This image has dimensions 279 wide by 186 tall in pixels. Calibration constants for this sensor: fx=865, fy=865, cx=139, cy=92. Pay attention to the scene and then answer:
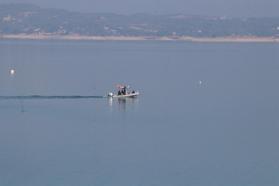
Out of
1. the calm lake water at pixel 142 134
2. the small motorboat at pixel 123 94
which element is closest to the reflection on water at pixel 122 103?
the calm lake water at pixel 142 134

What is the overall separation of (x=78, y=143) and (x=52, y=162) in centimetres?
384

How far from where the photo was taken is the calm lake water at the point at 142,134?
26172 millimetres

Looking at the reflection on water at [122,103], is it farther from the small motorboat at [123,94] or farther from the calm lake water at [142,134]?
the small motorboat at [123,94]

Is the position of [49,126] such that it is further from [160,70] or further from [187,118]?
[160,70]

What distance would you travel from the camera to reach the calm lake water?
26172 millimetres

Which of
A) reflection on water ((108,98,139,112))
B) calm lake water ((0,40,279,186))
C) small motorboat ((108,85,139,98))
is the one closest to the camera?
calm lake water ((0,40,279,186))

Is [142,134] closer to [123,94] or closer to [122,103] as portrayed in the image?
[122,103]

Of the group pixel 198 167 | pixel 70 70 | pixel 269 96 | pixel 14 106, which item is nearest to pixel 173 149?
pixel 198 167

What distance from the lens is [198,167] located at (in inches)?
1077

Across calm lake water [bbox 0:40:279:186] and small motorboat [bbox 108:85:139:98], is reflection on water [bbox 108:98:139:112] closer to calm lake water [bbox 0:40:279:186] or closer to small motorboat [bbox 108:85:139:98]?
calm lake water [bbox 0:40:279:186]

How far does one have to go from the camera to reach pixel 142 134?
33.8 meters

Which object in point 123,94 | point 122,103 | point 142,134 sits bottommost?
point 122,103

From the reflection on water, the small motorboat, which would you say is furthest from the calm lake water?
the small motorboat

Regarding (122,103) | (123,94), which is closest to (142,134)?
(122,103)
